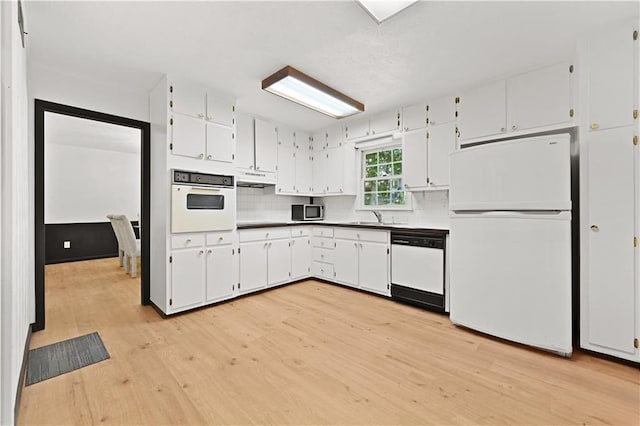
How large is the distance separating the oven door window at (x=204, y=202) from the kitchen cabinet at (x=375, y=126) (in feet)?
7.30

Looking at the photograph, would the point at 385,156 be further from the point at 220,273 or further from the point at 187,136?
the point at 220,273

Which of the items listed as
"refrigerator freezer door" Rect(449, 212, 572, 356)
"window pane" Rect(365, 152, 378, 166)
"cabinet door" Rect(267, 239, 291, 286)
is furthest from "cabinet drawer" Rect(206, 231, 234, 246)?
"refrigerator freezer door" Rect(449, 212, 572, 356)

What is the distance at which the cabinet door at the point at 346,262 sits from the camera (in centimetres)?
383

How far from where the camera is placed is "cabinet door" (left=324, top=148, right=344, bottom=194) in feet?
14.7

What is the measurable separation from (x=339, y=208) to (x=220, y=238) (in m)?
2.17

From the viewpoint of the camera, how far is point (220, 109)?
10.8 ft

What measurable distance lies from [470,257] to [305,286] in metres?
2.27

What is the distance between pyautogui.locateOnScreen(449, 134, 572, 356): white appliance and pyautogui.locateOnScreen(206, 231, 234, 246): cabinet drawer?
249 centimetres

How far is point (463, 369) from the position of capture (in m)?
1.96

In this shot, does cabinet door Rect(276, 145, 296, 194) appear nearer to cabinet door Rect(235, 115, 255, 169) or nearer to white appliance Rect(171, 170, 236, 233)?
cabinet door Rect(235, 115, 255, 169)

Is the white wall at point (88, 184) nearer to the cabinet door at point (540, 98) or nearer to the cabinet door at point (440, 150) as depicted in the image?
the cabinet door at point (440, 150)

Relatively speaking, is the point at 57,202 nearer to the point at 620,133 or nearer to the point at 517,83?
the point at 517,83

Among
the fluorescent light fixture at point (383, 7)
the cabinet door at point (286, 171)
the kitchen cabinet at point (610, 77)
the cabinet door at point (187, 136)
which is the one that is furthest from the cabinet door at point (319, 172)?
the kitchen cabinet at point (610, 77)

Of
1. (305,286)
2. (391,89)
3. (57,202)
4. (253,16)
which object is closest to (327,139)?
(391,89)
